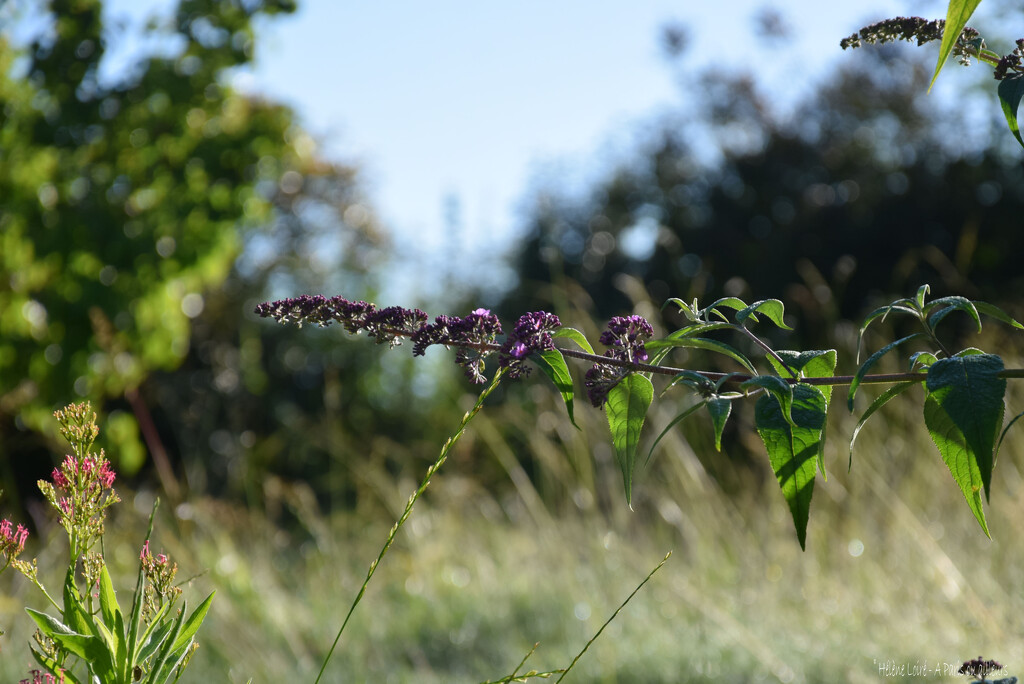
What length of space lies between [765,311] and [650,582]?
2.98 metres

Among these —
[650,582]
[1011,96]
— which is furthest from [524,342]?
[650,582]

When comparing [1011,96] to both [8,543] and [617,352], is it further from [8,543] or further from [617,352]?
[8,543]

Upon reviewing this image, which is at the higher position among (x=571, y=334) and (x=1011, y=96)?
(x=1011, y=96)

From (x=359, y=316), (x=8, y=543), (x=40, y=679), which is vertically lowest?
(x=40, y=679)

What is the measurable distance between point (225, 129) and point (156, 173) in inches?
22.3

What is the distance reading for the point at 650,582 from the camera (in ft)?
12.3

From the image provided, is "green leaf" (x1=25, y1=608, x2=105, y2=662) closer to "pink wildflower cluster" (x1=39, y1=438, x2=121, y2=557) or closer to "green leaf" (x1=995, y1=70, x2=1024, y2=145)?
"pink wildflower cluster" (x1=39, y1=438, x2=121, y2=557)

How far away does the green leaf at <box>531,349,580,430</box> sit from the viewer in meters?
0.87

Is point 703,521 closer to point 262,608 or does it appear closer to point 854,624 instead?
point 854,624

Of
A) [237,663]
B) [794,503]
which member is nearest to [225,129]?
[237,663]

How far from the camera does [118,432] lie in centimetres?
495

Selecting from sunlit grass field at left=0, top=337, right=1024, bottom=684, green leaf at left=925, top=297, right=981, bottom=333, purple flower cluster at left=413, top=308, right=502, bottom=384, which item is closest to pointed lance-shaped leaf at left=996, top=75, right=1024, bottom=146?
green leaf at left=925, top=297, right=981, bottom=333

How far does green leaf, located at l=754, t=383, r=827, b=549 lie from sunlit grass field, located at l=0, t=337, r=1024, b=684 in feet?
5.78

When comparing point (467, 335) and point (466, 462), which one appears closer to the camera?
point (467, 335)
